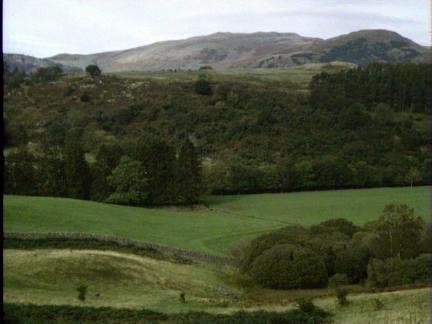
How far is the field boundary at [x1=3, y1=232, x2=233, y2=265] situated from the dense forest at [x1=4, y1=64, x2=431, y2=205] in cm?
2057

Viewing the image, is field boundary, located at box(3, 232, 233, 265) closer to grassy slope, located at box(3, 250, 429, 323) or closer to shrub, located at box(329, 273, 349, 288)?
grassy slope, located at box(3, 250, 429, 323)

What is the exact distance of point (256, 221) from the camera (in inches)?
2744

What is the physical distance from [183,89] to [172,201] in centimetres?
7047

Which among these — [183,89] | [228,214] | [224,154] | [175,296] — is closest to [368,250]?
[175,296]

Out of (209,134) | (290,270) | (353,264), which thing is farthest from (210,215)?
(209,134)

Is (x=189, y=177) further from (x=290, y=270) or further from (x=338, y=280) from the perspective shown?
(x=338, y=280)

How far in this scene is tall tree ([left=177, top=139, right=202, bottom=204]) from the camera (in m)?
82.6


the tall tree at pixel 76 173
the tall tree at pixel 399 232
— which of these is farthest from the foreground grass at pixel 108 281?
the tall tree at pixel 76 173

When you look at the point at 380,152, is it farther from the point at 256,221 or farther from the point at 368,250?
the point at 368,250

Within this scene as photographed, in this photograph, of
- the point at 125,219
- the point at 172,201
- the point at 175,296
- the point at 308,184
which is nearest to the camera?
the point at 175,296

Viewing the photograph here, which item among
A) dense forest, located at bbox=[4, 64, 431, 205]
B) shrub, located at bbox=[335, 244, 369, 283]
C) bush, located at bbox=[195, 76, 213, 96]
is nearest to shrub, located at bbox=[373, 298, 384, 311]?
shrub, located at bbox=[335, 244, 369, 283]

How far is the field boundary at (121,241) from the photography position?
5088 cm

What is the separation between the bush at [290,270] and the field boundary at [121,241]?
282 inches

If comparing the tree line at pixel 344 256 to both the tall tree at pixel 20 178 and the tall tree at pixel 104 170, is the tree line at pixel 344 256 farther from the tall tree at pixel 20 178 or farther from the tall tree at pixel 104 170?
the tall tree at pixel 20 178
